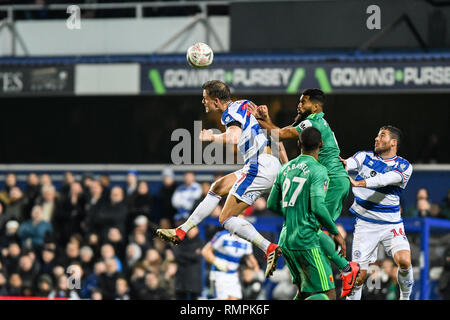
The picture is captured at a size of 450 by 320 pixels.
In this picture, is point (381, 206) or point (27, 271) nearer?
point (381, 206)

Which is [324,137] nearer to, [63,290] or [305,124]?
[305,124]

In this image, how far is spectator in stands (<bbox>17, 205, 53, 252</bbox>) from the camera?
18.2 metres

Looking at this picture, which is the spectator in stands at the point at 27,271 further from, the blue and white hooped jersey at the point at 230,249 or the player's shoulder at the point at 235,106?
the player's shoulder at the point at 235,106

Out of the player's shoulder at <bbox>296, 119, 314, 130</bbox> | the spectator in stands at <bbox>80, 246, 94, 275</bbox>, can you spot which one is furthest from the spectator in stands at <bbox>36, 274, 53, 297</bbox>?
the player's shoulder at <bbox>296, 119, 314, 130</bbox>

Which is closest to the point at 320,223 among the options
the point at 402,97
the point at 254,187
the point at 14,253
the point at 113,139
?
the point at 254,187

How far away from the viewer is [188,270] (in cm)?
1623

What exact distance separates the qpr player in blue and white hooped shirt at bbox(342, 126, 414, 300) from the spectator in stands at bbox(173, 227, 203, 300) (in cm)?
476

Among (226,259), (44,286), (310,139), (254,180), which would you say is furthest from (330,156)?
(44,286)

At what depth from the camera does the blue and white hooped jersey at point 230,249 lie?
15234 millimetres

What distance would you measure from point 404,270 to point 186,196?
6.44 m

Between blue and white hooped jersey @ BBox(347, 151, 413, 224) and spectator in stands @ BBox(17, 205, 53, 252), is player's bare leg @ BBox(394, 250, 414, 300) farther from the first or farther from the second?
spectator in stands @ BBox(17, 205, 53, 252)
